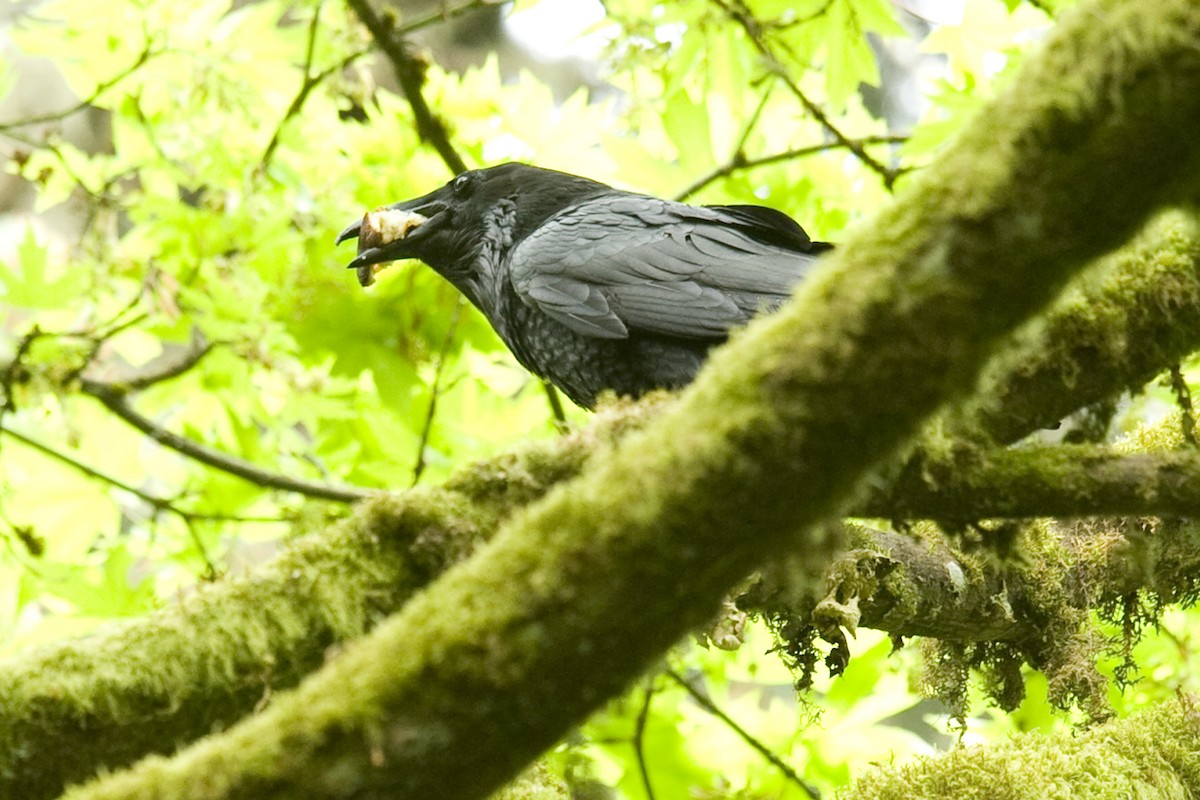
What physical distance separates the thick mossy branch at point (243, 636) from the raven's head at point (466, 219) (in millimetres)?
2121

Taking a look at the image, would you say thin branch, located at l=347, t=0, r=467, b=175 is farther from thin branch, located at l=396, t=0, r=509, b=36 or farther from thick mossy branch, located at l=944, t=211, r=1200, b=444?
thick mossy branch, located at l=944, t=211, r=1200, b=444

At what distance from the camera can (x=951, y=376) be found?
1.26 meters

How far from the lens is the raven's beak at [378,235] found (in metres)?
3.92

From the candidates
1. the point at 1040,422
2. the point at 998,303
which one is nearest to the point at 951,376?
the point at 998,303

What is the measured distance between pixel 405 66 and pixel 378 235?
67cm

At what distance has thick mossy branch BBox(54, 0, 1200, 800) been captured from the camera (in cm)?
121

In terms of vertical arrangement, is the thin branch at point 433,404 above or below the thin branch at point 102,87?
below

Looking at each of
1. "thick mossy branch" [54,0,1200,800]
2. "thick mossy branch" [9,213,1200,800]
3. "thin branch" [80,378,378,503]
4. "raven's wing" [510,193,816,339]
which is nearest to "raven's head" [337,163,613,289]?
"raven's wing" [510,193,816,339]

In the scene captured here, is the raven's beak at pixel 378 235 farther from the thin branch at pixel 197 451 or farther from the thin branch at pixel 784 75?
the thin branch at pixel 784 75

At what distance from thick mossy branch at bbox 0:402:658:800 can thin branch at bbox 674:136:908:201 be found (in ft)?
7.61

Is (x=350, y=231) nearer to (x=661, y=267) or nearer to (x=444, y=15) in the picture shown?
(x=444, y=15)

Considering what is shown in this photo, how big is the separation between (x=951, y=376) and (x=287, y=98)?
4053 millimetres

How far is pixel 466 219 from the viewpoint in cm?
406

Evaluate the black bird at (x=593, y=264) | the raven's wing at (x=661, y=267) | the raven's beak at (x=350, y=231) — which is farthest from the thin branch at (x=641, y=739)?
the raven's beak at (x=350, y=231)
